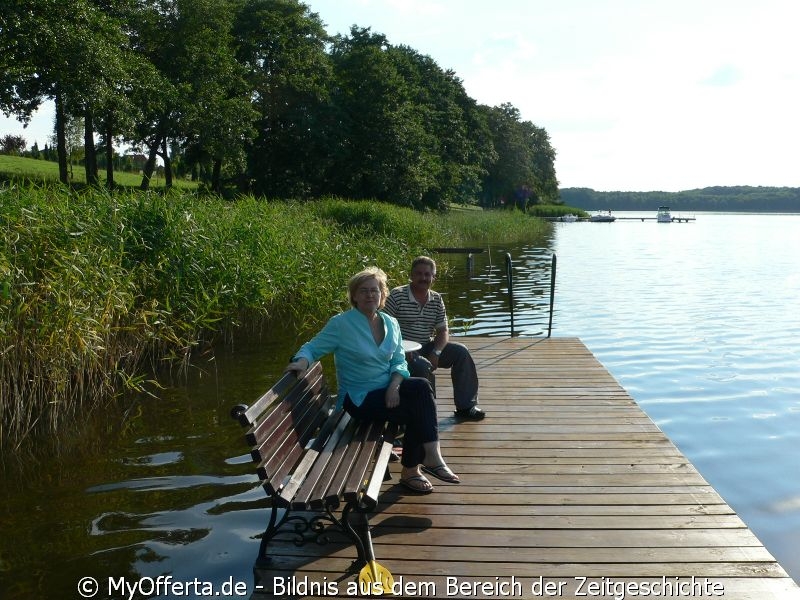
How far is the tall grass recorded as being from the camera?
7.64 metres

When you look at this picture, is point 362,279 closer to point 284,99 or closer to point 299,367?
point 299,367

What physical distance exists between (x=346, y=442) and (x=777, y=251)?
4649cm

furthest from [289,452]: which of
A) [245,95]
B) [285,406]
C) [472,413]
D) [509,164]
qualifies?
[509,164]

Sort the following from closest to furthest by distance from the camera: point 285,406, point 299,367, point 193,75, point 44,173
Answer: point 285,406
point 299,367
point 193,75
point 44,173

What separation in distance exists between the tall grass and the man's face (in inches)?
138

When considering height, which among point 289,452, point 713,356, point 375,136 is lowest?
point 713,356

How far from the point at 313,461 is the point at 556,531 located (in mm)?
1534

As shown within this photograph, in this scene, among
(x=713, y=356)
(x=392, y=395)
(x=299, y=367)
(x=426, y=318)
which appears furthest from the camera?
(x=713, y=356)

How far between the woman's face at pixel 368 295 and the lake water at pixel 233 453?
189 centimetres

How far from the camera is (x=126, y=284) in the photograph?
29.5 ft

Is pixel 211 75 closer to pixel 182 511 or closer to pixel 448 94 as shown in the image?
pixel 448 94

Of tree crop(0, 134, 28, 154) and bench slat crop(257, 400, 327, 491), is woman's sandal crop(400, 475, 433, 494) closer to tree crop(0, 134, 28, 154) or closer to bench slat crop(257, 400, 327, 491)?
bench slat crop(257, 400, 327, 491)

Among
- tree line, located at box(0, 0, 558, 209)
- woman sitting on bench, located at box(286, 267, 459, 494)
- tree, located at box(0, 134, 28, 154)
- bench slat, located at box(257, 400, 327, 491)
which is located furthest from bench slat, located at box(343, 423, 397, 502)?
tree, located at box(0, 134, 28, 154)

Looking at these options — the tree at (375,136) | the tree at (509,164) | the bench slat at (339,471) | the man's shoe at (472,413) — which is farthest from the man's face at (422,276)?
the tree at (509,164)
